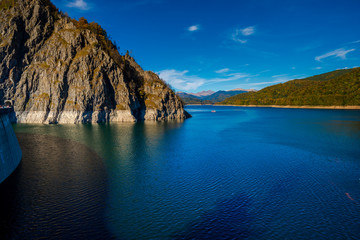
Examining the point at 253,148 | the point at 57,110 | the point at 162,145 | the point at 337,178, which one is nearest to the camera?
the point at 337,178

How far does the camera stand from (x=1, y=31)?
9406cm

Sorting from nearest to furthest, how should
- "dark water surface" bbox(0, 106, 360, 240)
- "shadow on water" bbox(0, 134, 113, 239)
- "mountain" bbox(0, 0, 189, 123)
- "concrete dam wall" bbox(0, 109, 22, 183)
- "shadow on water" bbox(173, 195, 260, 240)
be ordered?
1. "shadow on water" bbox(173, 195, 260, 240)
2. "shadow on water" bbox(0, 134, 113, 239)
3. "dark water surface" bbox(0, 106, 360, 240)
4. "concrete dam wall" bbox(0, 109, 22, 183)
5. "mountain" bbox(0, 0, 189, 123)

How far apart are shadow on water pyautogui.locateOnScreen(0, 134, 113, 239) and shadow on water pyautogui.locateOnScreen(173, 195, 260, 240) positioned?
6924 millimetres

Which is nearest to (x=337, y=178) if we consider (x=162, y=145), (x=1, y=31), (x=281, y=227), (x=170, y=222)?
(x=281, y=227)

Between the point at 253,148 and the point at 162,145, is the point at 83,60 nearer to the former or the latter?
the point at 162,145

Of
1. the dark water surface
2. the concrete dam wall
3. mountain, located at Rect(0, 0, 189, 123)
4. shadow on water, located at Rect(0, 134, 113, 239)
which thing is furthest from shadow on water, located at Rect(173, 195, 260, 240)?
mountain, located at Rect(0, 0, 189, 123)

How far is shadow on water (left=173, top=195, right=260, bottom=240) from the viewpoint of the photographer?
15.4 m

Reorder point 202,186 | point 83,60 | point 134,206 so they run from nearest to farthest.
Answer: point 134,206 < point 202,186 < point 83,60

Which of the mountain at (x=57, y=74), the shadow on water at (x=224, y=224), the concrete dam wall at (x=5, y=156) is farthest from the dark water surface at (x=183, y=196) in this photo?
the mountain at (x=57, y=74)

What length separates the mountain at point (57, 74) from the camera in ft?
305

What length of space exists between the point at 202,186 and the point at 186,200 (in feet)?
13.7

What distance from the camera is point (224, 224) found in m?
16.8

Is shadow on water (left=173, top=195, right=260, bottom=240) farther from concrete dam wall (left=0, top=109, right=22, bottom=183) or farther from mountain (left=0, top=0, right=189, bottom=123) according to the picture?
mountain (left=0, top=0, right=189, bottom=123)

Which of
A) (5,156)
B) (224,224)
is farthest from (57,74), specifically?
(224,224)
